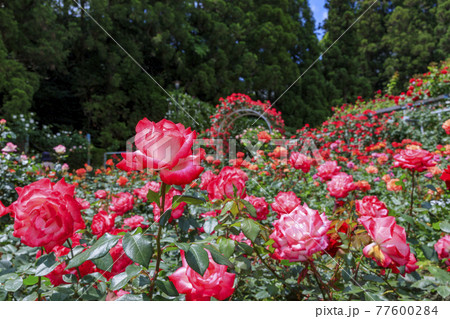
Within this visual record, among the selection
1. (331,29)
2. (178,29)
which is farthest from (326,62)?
(178,29)

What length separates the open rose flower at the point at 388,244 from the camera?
558 millimetres

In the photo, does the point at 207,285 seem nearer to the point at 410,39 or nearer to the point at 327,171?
the point at 327,171

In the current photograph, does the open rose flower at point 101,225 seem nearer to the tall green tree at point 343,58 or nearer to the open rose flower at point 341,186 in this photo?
the open rose flower at point 341,186

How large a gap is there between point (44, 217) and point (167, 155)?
0.87 feet

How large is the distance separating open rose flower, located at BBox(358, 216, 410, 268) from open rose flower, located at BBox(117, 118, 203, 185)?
36 cm

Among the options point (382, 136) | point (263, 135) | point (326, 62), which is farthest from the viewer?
point (326, 62)

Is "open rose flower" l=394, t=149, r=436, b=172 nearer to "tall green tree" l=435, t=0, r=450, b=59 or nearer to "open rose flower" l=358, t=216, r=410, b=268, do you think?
"open rose flower" l=358, t=216, r=410, b=268

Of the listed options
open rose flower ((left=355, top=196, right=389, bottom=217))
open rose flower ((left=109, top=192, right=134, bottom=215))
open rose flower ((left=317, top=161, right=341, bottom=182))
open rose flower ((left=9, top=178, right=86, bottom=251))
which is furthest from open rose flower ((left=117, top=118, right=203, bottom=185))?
open rose flower ((left=317, top=161, right=341, bottom=182))

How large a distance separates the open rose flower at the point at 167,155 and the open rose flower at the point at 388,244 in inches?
14.0

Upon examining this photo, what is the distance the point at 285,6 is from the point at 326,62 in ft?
10.5

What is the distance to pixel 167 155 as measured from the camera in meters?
0.48

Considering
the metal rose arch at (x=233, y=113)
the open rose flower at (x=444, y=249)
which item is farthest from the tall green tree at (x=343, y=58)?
the open rose flower at (x=444, y=249)

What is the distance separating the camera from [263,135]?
251 cm
